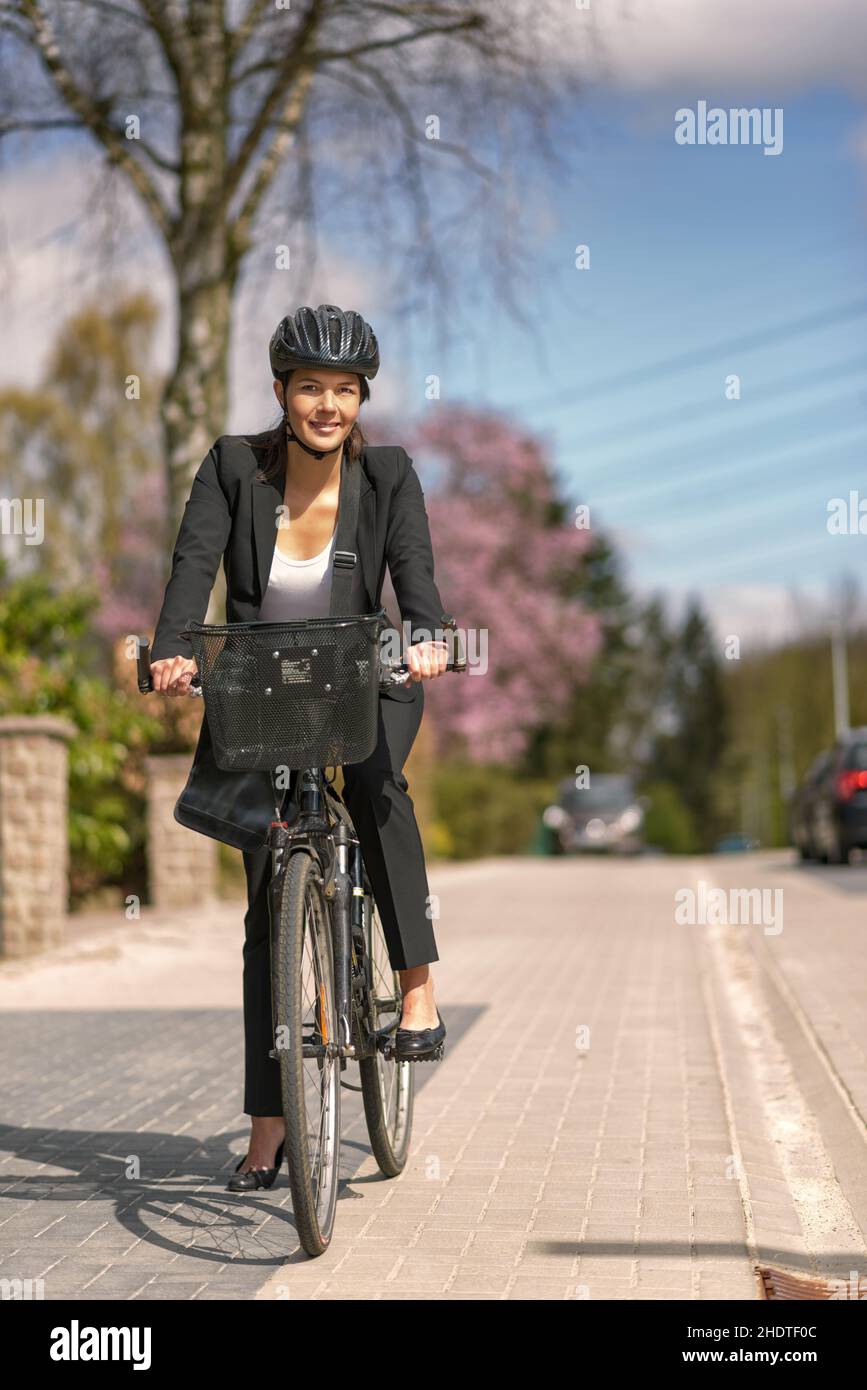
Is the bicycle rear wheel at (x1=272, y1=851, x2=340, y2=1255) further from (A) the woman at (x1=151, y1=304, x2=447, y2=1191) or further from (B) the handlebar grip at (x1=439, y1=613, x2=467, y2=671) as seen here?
(B) the handlebar grip at (x1=439, y1=613, x2=467, y2=671)

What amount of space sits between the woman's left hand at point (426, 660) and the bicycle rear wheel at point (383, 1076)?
685 millimetres

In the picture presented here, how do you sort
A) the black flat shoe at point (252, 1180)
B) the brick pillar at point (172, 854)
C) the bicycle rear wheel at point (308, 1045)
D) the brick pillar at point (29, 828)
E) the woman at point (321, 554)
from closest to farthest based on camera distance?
the bicycle rear wheel at point (308, 1045)
the woman at point (321, 554)
the black flat shoe at point (252, 1180)
the brick pillar at point (29, 828)
the brick pillar at point (172, 854)

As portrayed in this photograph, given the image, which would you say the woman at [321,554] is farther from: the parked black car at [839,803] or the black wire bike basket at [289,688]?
the parked black car at [839,803]

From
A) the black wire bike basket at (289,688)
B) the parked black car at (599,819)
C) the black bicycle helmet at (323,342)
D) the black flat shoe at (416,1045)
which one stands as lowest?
the parked black car at (599,819)

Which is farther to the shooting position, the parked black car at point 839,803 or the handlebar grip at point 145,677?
the parked black car at point 839,803

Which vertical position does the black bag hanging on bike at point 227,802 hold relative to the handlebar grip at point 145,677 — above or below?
below

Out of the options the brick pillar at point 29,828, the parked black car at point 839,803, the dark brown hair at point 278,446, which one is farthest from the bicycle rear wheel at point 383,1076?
the parked black car at point 839,803

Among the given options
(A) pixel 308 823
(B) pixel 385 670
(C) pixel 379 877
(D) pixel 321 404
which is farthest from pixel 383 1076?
(D) pixel 321 404

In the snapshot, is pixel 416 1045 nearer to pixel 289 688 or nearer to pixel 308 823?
pixel 308 823

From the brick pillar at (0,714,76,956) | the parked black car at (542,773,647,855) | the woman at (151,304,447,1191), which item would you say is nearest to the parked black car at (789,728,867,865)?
the parked black car at (542,773,647,855)

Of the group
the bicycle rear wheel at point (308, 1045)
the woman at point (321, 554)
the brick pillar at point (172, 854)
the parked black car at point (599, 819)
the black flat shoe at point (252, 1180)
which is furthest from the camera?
the parked black car at point (599, 819)

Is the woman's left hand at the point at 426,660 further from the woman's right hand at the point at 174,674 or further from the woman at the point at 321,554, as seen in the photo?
the woman's right hand at the point at 174,674

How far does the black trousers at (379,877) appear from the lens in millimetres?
4486
